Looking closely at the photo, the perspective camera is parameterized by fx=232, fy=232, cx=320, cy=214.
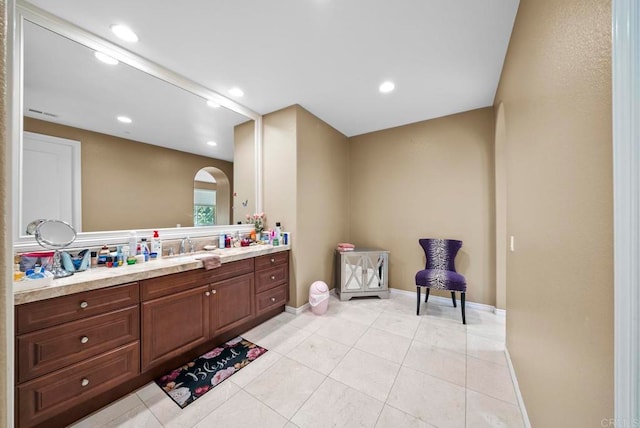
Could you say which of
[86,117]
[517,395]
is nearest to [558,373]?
[517,395]

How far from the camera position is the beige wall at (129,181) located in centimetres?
180

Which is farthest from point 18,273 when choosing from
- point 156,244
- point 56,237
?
point 156,244

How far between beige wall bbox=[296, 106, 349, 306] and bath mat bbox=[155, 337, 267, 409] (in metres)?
0.88

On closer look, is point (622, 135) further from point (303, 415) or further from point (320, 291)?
point (320, 291)

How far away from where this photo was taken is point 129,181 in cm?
202

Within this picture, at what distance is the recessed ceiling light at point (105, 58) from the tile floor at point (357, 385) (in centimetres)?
254

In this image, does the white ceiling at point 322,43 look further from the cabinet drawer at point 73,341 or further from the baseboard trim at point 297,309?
the baseboard trim at point 297,309

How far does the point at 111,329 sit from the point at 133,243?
2.38 feet

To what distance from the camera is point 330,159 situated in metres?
3.52

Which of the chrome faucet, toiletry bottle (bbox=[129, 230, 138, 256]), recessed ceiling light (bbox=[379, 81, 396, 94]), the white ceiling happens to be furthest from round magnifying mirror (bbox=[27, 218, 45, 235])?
recessed ceiling light (bbox=[379, 81, 396, 94])

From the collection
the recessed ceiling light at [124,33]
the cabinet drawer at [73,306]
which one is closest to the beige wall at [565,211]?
the cabinet drawer at [73,306]

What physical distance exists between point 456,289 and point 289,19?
9.60 ft

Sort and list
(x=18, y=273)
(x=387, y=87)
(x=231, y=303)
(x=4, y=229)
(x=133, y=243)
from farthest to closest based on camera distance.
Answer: (x=387, y=87) < (x=231, y=303) < (x=133, y=243) < (x=18, y=273) < (x=4, y=229)

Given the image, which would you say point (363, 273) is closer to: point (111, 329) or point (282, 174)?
point (282, 174)
